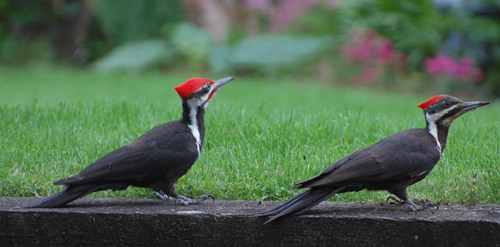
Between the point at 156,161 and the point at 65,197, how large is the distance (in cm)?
54

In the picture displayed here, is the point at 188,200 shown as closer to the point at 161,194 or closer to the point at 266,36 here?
the point at 161,194

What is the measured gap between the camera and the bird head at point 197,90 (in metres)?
4.11

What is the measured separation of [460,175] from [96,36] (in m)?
11.4

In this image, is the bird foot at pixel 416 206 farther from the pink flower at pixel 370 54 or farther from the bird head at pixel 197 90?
the pink flower at pixel 370 54

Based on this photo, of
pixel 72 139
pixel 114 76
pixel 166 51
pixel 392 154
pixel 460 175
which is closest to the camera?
pixel 392 154

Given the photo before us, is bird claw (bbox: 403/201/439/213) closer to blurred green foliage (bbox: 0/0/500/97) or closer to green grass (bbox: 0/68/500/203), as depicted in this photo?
green grass (bbox: 0/68/500/203)

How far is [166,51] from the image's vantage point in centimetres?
1306

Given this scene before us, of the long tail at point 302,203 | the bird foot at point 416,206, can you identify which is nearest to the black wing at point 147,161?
the long tail at point 302,203

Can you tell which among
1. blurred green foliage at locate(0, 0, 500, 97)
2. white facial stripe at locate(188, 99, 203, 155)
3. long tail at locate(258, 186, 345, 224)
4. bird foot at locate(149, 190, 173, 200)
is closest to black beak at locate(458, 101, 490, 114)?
long tail at locate(258, 186, 345, 224)

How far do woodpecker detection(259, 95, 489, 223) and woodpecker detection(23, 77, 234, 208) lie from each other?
25.6 inches

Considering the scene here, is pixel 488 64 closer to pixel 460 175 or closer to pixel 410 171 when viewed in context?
pixel 460 175

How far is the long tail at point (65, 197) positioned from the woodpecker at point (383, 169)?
1020mm

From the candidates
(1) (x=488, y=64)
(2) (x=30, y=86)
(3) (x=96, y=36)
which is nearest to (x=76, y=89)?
(2) (x=30, y=86)

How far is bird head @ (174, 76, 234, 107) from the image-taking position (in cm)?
411
